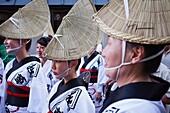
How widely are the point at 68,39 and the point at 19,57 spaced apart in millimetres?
1158

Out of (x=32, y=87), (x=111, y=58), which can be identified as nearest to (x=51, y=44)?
(x=32, y=87)

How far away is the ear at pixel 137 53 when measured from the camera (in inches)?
56.3

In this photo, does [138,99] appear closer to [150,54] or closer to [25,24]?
[150,54]

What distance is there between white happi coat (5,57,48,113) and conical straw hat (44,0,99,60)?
77 centimetres

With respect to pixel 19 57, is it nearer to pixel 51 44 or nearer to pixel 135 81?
pixel 51 44

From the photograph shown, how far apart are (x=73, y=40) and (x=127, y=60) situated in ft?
4.11

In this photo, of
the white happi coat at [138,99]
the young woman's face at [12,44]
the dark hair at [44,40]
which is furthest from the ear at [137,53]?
the dark hair at [44,40]

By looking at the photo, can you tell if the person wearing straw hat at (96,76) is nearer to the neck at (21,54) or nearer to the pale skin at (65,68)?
the neck at (21,54)

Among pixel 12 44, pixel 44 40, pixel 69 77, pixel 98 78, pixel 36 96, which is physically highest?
pixel 12 44

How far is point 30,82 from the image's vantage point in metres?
3.46

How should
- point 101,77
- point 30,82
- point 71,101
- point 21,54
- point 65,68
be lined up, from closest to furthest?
point 71,101 < point 65,68 < point 30,82 < point 21,54 < point 101,77

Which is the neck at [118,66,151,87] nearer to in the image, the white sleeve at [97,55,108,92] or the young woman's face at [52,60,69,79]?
the young woman's face at [52,60,69,79]

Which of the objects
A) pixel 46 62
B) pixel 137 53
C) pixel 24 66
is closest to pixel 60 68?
pixel 24 66

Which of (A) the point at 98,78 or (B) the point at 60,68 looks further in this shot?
(A) the point at 98,78
